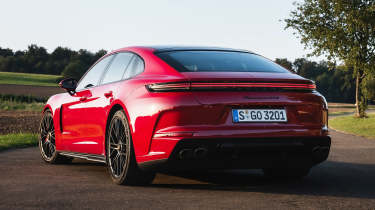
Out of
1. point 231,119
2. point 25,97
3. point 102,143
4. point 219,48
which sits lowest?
point 25,97

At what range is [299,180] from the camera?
6.82m

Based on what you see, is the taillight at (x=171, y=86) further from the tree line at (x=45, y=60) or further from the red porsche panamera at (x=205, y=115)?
the tree line at (x=45, y=60)

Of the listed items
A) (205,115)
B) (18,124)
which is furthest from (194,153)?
(18,124)

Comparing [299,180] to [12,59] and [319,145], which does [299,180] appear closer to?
[319,145]

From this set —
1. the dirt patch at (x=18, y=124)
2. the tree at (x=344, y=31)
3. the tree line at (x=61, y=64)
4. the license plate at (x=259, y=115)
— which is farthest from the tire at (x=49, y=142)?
the tree line at (x=61, y=64)

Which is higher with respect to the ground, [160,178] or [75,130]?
[75,130]

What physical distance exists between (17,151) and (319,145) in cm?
666

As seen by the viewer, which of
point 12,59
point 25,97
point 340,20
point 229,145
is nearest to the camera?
point 229,145

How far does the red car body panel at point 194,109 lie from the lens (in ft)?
17.7

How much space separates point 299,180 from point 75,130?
2947mm

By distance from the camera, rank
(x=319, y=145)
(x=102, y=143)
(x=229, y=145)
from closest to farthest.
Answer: (x=229, y=145)
(x=319, y=145)
(x=102, y=143)

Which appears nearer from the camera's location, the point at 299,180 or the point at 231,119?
the point at 231,119

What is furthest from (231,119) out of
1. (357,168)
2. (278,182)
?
(357,168)

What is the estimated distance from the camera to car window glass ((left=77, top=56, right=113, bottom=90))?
24.4ft
